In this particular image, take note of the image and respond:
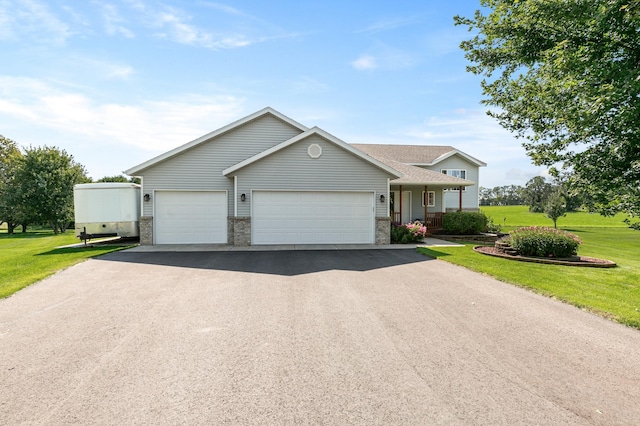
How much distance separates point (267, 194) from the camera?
1491cm

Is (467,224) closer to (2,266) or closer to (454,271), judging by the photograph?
(454,271)

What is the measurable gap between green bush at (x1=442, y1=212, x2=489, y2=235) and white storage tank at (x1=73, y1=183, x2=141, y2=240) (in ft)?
53.2

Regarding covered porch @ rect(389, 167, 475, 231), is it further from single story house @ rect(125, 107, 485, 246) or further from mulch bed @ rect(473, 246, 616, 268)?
mulch bed @ rect(473, 246, 616, 268)

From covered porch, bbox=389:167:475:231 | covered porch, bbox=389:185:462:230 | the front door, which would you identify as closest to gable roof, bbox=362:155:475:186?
covered porch, bbox=389:167:475:231

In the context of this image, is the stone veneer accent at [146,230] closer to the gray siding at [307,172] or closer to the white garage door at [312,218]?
the gray siding at [307,172]

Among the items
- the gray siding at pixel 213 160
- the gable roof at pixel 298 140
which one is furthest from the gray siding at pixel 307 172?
the gray siding at pixel 213 160

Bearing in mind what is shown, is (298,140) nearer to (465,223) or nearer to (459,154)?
(465,223)

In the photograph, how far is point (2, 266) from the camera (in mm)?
9867

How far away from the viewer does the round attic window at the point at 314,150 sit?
14.9 metres

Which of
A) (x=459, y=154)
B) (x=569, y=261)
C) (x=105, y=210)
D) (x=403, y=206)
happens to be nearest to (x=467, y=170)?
(x=459, y=154)

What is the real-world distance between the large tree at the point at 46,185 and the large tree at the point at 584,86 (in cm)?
3001

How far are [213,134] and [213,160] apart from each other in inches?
46.4

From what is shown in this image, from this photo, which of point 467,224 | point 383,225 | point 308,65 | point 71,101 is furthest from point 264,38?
point 467,224

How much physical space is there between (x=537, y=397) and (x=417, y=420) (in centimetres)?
126
